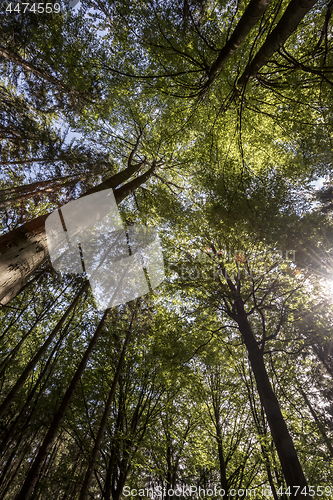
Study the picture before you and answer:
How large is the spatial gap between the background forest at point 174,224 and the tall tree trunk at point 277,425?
26 millimetres

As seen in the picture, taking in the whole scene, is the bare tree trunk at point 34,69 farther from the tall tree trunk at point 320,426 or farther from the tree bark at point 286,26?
the tall tree trunk at point 320,426

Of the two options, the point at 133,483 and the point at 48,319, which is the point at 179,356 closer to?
the point at 133,483

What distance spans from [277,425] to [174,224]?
5.37 m

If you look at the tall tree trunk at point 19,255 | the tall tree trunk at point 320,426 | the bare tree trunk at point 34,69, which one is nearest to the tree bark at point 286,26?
the tall tree trunk at point 19,255

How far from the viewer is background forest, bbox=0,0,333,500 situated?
400cm

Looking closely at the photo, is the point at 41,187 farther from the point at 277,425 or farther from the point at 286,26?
the point at 277,425

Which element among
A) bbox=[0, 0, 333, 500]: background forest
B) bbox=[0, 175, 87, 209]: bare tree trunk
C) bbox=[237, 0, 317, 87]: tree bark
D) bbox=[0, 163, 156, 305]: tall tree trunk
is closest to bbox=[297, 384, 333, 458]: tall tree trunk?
bbox=[0, 0, 333, 500]: background forest

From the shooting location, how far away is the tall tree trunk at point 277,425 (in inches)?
125

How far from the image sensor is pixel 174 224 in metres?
6.54

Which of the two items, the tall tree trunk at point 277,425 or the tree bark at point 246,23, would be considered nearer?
the tree bark at point 246,23

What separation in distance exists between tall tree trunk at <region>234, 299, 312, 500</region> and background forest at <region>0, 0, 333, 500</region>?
3cm

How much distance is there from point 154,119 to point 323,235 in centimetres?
605

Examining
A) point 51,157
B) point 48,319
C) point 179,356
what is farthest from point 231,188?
point 48,319

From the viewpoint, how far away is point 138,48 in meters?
4.77
